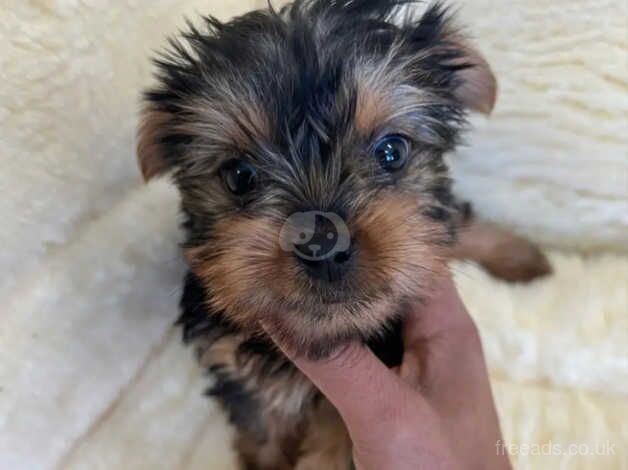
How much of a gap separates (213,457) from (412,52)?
114 cm

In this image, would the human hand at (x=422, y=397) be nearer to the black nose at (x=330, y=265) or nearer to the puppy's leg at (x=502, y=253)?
the black nose at (x=330, y=265)

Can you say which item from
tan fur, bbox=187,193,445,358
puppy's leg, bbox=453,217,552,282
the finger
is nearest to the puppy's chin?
tan fur, bbox=187,193,445,358

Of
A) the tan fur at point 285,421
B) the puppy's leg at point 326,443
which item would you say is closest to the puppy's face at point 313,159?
the tan fur at point 285,421

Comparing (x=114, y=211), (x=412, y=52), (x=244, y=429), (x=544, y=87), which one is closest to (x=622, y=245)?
(x=544, y=87)

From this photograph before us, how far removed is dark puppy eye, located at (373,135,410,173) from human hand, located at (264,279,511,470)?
27cm

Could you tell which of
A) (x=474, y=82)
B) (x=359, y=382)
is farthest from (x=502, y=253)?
(x=359, y=382)

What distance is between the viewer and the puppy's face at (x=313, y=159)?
125 centimetres

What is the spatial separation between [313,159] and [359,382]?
43 centimetres

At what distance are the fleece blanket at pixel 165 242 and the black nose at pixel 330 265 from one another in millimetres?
648

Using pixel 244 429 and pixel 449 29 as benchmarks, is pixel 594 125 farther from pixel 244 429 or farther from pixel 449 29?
pixel 244 429

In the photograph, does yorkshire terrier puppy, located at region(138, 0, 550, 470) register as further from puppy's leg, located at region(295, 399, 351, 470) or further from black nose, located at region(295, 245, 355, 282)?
puppy's leg, located at region(295, 399, 351, 470)

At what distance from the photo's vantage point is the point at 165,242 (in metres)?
1.96

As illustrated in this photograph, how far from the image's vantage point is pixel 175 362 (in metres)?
1.99

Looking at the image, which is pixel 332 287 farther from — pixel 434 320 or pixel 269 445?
pixel 269 445
